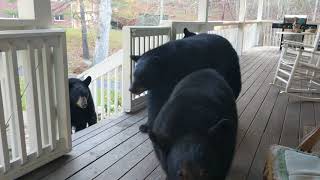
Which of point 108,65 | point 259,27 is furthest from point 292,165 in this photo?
point 259,27

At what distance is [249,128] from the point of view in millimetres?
2918

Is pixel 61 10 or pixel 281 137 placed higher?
pixel 61 10

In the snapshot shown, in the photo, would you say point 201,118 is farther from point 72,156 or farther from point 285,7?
point 285,7

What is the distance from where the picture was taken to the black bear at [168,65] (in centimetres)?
243

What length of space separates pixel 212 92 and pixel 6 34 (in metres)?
1.18

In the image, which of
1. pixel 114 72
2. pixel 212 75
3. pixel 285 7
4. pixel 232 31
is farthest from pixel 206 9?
pixel 285 7

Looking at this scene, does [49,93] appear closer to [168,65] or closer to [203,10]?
[168,65]

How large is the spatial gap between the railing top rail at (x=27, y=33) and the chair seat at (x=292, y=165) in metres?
1.54

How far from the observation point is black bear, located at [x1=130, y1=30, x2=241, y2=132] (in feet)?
7.97

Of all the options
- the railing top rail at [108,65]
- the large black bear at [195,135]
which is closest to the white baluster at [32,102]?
the large black bear at [195,135]

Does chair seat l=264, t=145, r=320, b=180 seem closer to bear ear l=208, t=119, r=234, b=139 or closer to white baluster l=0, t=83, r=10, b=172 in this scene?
bear ear l=208, t=119, r=234, b=139

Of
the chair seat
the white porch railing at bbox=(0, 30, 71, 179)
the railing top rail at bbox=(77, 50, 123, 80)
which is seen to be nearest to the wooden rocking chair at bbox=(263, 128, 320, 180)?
the chair seat

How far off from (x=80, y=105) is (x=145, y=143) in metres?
0.98

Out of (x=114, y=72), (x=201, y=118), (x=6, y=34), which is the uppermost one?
(x=6, y=34)
